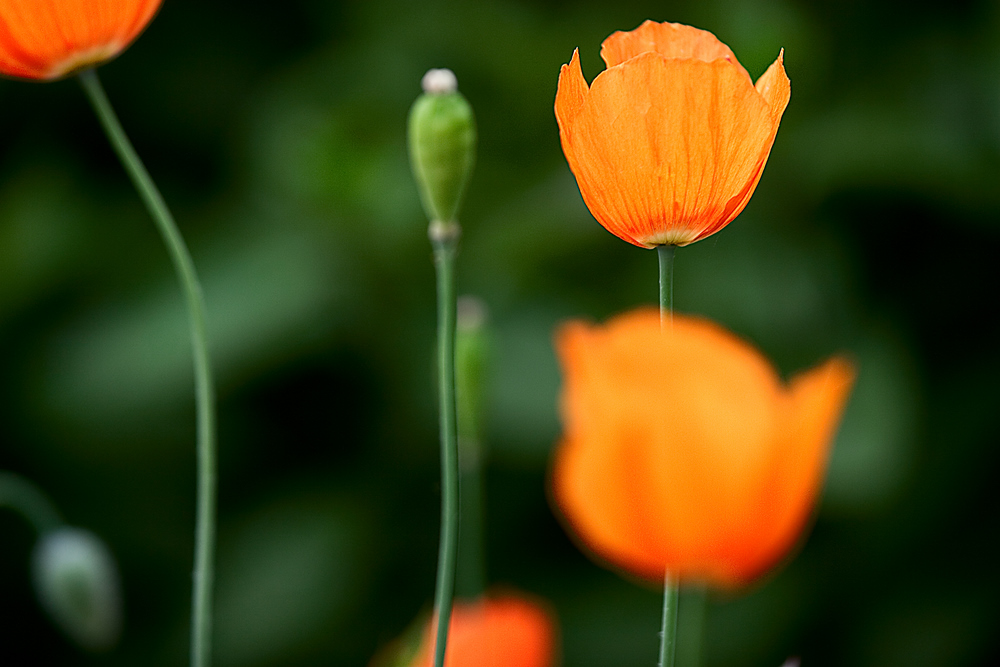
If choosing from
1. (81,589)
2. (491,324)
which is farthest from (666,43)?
(491,324)

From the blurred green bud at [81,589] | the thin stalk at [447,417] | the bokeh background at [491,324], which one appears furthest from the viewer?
the bokeh background at [491,324]

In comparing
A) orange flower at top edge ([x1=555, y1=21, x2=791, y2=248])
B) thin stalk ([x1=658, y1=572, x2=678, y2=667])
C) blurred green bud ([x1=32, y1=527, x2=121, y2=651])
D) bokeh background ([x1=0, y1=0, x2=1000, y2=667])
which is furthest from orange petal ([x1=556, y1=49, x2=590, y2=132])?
bokeh background ([x1=0, y1=0, x2=1000, y2=667])

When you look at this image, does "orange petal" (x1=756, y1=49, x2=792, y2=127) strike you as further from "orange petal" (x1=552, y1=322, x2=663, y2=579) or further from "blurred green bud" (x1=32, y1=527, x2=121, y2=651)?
"blurred green bud" (x1=32, y1=527, x2=121, y2=651)

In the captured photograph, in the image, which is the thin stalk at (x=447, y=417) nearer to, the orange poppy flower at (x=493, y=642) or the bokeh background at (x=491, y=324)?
the orange poppy flower at (x=493, y=642)

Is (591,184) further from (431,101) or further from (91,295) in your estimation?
(91,295)

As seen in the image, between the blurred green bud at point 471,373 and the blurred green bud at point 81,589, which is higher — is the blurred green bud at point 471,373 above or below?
above

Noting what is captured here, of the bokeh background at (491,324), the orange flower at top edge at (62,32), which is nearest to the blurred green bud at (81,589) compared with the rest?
the orange flower at top edge at (62,32)

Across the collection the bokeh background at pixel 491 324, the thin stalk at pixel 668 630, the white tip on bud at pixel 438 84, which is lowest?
the thin stalk at pixel 668 630
